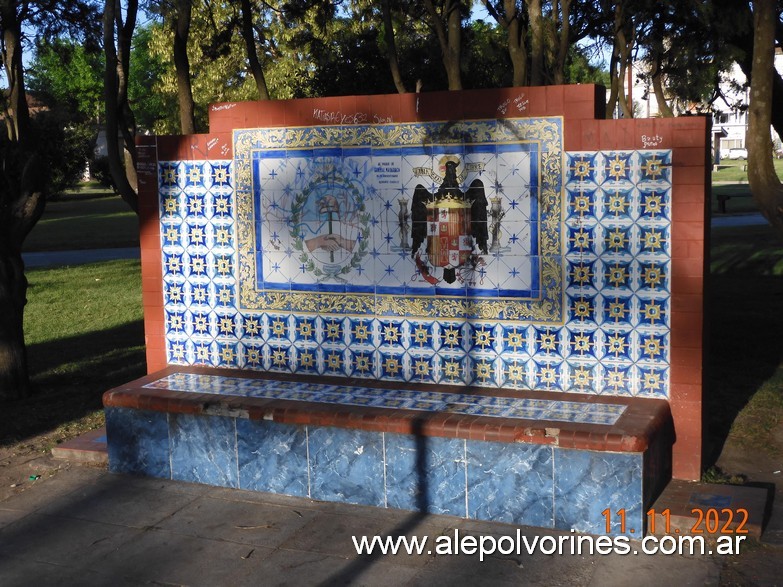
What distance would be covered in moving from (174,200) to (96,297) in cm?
904

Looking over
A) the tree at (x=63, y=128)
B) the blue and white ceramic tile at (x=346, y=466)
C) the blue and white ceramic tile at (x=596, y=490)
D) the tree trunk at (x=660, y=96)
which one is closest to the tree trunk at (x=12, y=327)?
the blue and white ceramic tile at (x=346, y=466)

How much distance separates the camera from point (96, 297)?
637 inches

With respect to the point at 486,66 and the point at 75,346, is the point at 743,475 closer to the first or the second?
the point at 75,346

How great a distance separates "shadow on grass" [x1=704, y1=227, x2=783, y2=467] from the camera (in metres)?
8.26

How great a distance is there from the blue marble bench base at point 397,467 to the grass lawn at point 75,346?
163cm

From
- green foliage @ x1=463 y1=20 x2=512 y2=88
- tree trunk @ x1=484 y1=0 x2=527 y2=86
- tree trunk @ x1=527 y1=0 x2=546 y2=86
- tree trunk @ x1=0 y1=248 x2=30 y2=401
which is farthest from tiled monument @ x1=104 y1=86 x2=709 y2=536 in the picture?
green foliage @ x1=463 y1=20 x2=512 y2=88

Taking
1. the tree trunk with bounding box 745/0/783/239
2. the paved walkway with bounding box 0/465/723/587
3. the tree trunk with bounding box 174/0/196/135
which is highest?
the tree trunk with bounding box 174/0/196/135

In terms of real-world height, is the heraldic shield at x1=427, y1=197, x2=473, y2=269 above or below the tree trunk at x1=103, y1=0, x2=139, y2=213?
below

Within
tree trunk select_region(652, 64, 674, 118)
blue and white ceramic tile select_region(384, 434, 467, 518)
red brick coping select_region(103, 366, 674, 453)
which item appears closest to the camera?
red brick coping select_region(103, 366, 674, 453)

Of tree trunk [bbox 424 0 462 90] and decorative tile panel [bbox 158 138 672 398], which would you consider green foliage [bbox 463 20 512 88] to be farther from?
decorative tile panel [bbox 158 138 672 398]

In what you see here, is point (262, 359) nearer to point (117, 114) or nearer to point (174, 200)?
point (174, 200)

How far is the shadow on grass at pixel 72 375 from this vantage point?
28.0ft

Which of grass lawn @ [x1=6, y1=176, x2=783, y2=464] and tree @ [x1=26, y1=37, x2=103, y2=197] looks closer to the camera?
grass lawn @ [x1=6, y1=176, x2=783, y2=464]

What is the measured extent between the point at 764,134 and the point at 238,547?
4.77m
